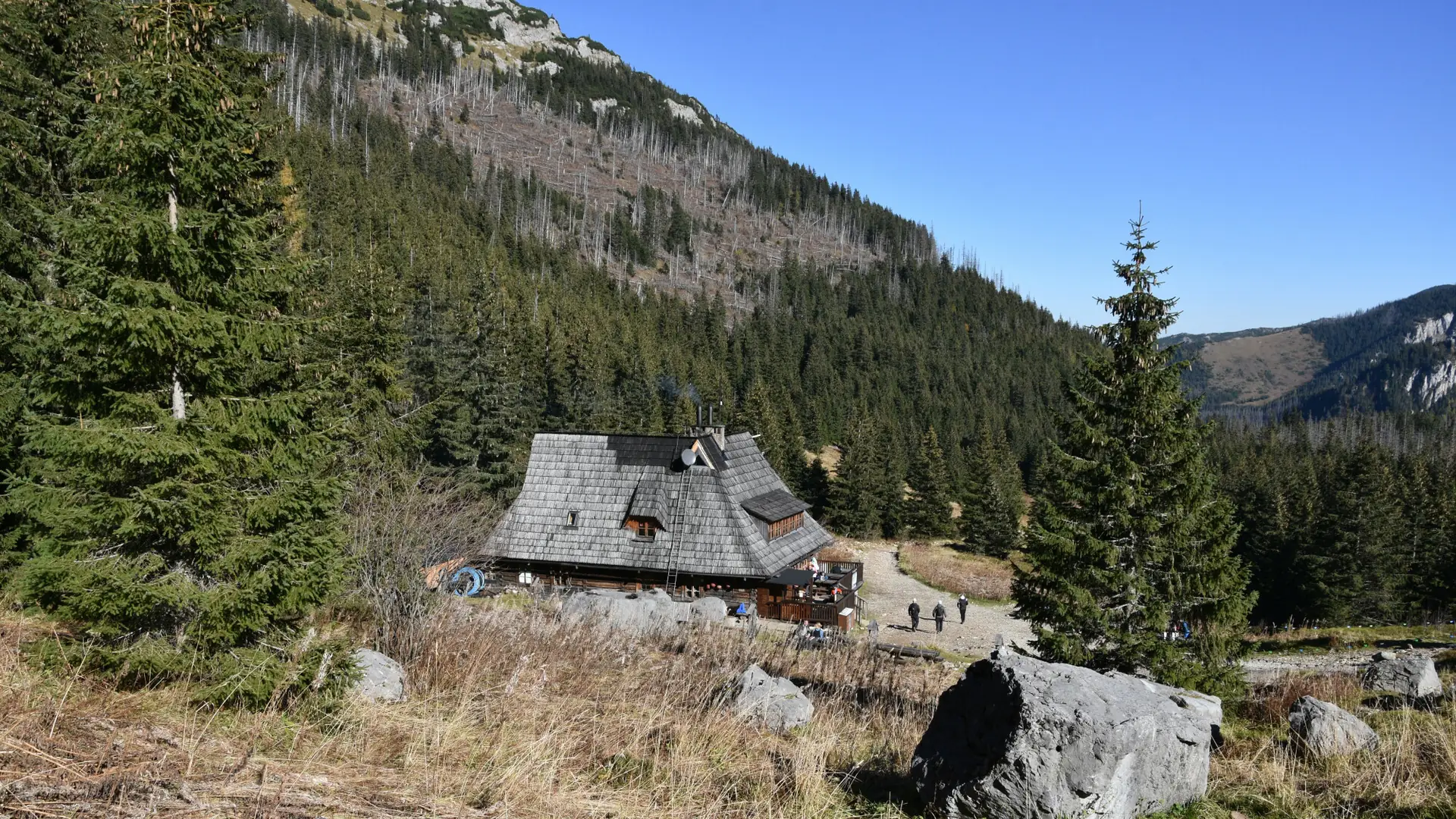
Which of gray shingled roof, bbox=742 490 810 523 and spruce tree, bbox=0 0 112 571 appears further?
gray shingled roof, bbox=742 490 810 523

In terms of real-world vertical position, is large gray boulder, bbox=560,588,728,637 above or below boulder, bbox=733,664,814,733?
below

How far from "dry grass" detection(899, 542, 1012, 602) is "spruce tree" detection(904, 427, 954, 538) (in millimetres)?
4035

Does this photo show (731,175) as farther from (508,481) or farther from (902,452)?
(508,481)

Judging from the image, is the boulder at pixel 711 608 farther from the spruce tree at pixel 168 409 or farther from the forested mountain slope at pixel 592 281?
the spruce tree at pixel 168 409

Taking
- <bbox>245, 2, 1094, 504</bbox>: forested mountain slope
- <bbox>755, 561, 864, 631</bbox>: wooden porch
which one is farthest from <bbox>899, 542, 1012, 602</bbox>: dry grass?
<bbox>755, 561, 864, 631</bbox>: wooden porch

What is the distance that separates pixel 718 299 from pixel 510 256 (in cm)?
3261

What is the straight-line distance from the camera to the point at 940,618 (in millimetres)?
28938

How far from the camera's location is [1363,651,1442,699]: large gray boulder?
10.5 m

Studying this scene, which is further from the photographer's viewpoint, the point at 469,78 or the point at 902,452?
the point at 469,78

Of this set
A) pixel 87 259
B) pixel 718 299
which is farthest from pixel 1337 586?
pixel 718 299

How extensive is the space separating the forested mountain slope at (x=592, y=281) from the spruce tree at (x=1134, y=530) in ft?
41.1

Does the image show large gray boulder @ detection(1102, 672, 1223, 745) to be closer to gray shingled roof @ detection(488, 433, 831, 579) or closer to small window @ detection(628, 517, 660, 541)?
gray shingled roof @ detection(488, 433, 831, 579)

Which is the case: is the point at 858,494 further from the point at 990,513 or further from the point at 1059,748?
the point at 1059,748

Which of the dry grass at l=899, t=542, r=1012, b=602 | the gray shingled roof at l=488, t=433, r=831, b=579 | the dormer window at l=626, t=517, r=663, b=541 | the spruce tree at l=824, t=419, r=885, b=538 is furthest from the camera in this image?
the spruce tree at l=824, t=419, r=885, b=538
